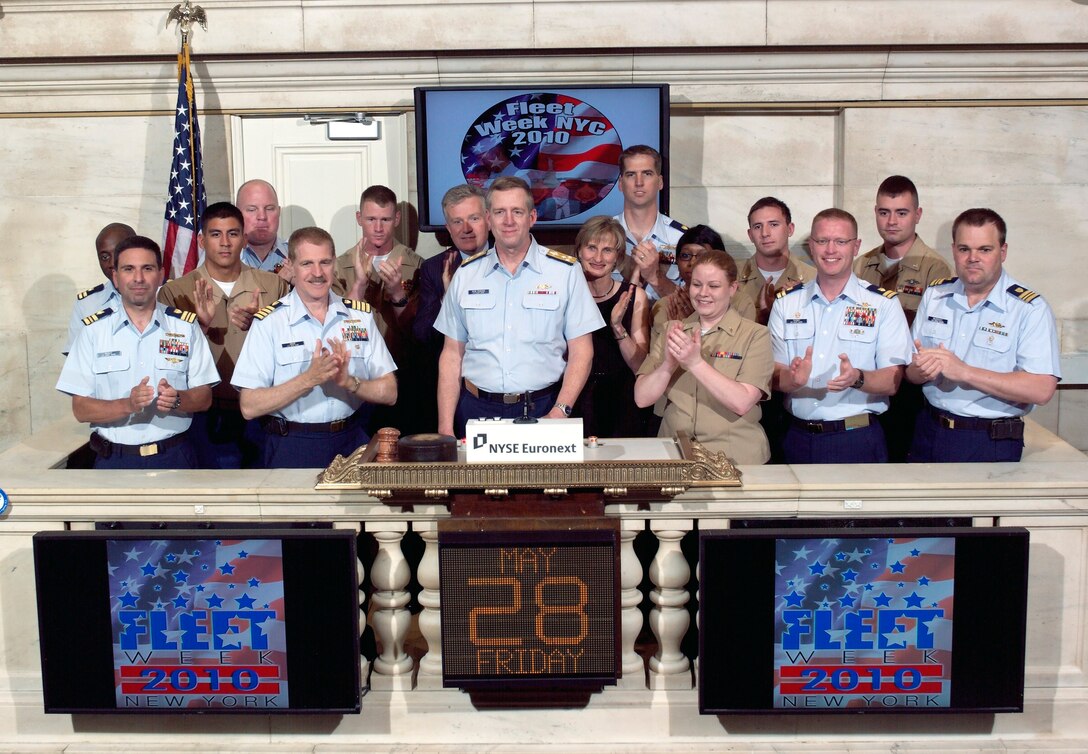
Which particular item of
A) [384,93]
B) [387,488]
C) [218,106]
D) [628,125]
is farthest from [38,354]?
[387,488]

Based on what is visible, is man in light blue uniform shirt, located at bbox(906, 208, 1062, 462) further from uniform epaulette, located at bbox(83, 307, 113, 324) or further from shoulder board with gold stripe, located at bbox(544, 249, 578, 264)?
uniform epaulette, located at bbox(83, 307, 113, 324)

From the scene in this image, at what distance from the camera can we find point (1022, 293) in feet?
21.1

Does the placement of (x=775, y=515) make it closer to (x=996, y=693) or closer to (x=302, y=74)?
(x=996, y=693)

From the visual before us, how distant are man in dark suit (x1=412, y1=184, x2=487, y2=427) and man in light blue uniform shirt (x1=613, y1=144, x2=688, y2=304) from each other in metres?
0.80

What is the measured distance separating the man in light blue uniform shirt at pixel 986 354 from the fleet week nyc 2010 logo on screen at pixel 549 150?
11.2ft

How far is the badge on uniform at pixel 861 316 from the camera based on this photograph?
646 cm

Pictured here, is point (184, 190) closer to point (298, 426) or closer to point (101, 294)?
point (101, 294)

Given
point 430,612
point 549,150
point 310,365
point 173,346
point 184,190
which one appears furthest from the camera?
point 549,150

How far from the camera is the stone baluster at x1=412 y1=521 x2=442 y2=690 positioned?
18.1 ft

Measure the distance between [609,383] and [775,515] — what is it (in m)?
1.91

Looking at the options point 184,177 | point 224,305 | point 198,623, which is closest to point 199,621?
point 198,623

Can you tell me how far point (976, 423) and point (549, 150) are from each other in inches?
162

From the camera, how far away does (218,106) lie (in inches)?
383

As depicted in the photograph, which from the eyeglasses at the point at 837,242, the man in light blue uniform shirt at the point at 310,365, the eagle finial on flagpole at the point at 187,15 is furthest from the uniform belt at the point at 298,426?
the eagle finial on flagpole at the point at 187,15
